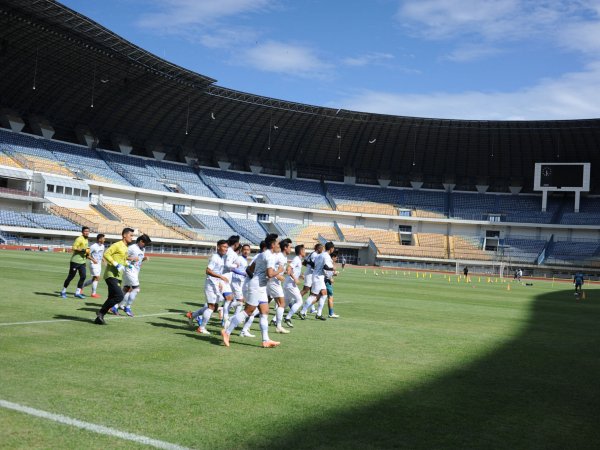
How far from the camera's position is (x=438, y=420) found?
24.6 ft

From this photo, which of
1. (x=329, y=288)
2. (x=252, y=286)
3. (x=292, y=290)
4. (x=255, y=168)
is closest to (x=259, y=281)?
(x=252, y=286)

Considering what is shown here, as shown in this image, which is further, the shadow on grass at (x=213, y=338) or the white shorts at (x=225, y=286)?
the white shorts at (x=225, y=286)

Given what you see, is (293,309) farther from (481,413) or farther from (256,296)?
(481,413)

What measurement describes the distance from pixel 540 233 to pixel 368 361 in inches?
3174

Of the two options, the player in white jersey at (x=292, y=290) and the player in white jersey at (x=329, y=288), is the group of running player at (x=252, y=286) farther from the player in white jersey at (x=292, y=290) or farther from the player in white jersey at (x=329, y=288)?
the player in white jersey at (x=329, y=288)

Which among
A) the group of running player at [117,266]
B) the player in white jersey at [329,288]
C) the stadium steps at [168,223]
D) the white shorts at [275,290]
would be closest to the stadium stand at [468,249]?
the stadium steps at [168,223]

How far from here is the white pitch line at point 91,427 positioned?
6094 millimetres

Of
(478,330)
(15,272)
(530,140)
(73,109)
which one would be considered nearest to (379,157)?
(530,140)

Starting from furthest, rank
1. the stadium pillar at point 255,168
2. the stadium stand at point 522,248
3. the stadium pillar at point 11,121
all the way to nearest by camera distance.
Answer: the stadium pillar at point 255,168 → the stadium stand at point 522,248 → the stadium pillar at point 11,121

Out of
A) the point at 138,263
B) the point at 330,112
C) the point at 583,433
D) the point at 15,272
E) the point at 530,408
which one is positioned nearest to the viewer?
the point at 583,433

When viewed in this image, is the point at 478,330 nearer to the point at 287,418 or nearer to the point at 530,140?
the point at 287,418

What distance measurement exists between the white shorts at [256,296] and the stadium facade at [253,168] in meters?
48.1

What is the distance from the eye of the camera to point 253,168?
9112 cm

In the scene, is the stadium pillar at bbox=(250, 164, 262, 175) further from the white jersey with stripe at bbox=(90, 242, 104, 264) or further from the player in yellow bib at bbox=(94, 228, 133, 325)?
the player in yellow bib at bbox=(94, 228, 133, 325)
